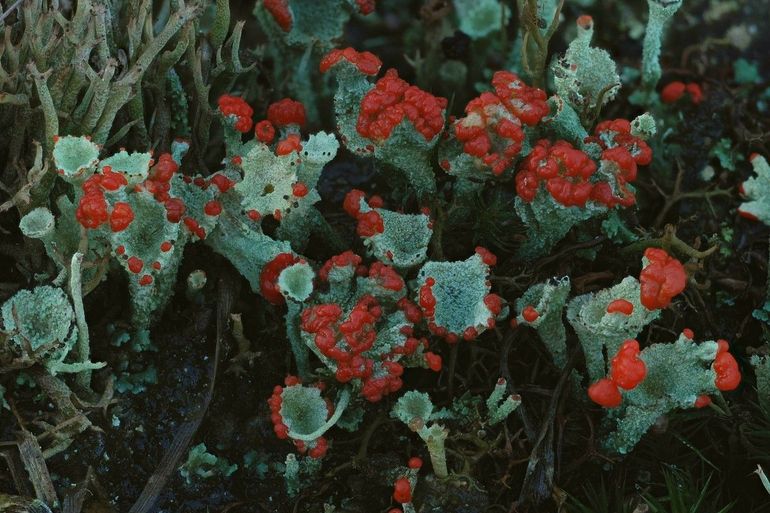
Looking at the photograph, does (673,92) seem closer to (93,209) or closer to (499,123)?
(499,123)

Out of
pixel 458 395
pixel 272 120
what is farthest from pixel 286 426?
pixel 272 120

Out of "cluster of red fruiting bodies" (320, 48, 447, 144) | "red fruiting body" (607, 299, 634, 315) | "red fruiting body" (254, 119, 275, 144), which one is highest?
"cluster of red fruiting bodies" (320, 48, 447, 144)

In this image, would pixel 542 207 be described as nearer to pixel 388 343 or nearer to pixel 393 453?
pixel 388 343

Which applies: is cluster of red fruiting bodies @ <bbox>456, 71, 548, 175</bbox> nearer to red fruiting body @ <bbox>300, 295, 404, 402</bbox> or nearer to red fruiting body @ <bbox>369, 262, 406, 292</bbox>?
red fruiting body @ <bbox>369, 262, 406, 292</bbox>

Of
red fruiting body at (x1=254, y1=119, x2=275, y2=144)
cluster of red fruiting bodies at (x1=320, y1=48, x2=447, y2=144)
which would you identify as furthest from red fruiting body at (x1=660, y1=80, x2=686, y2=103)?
red fruiting body at (x1=254, y1=119, x2=275, y2=144)

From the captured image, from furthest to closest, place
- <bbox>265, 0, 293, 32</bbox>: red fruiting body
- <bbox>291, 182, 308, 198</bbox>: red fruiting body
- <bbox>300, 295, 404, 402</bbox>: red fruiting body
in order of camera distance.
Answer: <bbox>265, 0, 293, 32</bbox>: red fruiting body < <bbox>291, 182, 308, 198</bbox>: red fruiting body < <bbox>300, 295, 404, 402</bbox>: red fruiting body

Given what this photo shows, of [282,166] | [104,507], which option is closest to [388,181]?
[282,166]
